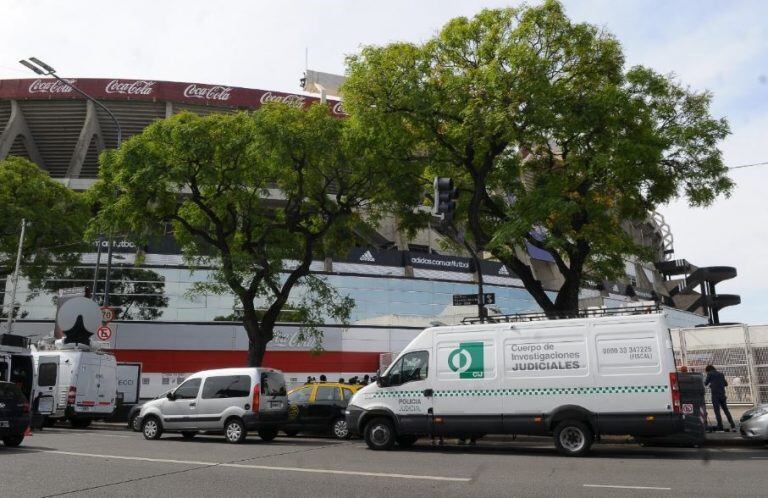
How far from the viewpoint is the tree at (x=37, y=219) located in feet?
93.3

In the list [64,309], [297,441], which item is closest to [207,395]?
[297,441]

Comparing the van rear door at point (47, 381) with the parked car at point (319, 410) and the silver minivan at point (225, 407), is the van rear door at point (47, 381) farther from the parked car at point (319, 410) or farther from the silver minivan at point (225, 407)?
the parked car at point (319, 410)

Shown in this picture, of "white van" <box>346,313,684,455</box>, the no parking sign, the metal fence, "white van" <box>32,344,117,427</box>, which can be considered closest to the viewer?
"white van" <box>346,313,684,455</box>

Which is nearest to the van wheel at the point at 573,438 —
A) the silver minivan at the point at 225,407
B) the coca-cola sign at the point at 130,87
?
the silver minivan at the point at 225,407

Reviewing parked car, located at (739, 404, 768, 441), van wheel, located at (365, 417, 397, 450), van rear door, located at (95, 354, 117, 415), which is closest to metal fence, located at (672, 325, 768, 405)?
parked car, located at (739, 404, 768, 441)

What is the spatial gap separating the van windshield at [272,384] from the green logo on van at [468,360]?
15.8ft

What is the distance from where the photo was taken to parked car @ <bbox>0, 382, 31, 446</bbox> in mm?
11836

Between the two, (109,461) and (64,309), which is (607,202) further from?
(64,309)

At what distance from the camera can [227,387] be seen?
14.7 m

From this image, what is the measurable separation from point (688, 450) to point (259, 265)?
516 inches

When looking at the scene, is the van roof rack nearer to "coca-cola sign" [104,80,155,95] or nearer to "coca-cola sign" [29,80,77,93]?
"coca-cola sign" [104,80,155,95]

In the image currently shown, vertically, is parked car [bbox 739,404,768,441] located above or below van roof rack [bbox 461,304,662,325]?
below

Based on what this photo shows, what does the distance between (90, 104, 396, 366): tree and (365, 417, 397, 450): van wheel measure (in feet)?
25.4

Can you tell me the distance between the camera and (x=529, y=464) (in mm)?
10031
